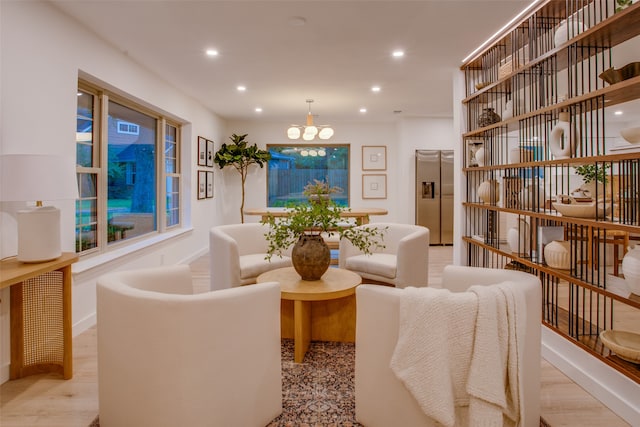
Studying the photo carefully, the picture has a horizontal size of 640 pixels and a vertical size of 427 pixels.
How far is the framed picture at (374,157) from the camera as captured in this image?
7.85 meters

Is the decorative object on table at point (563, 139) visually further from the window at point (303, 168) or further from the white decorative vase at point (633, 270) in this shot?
the window at point (303, 168)

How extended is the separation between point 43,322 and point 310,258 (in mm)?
1786

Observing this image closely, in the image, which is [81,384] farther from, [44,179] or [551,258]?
[551,258]

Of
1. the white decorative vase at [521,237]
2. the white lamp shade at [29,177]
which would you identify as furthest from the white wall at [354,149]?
the white lamp shade at [29,177]

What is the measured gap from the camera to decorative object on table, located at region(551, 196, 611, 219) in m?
2.33

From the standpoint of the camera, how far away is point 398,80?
15.9ft

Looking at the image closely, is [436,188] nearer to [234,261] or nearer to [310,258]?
[234,261]

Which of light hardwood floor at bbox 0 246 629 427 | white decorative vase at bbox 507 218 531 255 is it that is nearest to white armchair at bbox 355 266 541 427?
light hardwood floor at bbox 0 246 629 427

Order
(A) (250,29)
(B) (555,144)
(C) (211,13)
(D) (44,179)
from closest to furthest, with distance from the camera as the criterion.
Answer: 1. (D) (44,179)
2. (B) (555,144)
3. (C) (211,13)
4. (A) (250,29)

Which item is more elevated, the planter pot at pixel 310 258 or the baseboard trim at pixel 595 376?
the planter pot at pixel 310 258

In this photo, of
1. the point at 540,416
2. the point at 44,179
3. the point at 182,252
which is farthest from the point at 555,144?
the point at 182,252

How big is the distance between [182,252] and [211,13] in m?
3.47

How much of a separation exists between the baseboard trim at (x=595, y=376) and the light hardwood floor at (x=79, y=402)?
4 centimetres

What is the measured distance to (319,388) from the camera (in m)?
2.22
